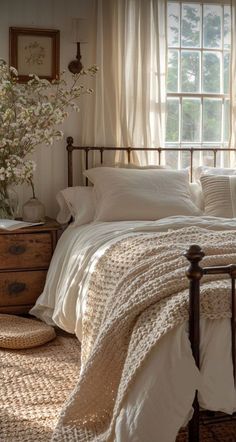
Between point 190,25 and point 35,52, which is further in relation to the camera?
point 190,25

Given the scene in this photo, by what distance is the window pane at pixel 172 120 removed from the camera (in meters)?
4.15

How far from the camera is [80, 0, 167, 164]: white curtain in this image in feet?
12.6

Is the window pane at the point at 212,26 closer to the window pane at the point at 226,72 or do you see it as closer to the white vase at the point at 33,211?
the window pane at the point at 226,72

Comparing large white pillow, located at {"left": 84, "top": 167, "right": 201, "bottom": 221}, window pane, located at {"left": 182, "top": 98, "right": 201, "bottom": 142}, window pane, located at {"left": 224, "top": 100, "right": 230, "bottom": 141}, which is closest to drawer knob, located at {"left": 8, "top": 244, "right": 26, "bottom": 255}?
large white pillow, located at {"left": 84, "top": 167, "right": 201, "bottom": 221}

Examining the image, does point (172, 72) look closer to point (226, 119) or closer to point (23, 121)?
point (226, 119)

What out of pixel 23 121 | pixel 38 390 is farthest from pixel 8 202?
pixel 38 390

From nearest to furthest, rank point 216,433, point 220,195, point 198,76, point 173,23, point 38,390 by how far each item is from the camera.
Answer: point 216,433, point 38,390, point 220,195, point 173,23, point 198,76

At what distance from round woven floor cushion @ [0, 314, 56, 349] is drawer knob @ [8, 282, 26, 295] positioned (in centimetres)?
14

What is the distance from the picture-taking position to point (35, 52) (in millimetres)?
3809

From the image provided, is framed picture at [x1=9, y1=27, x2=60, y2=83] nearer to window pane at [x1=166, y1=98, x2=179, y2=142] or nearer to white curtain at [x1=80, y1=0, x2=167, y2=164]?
white curtain at [x1=80, y1=0, x2=167, y2=164]

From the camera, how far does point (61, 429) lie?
2.04m

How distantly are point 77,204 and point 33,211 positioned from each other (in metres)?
0.27

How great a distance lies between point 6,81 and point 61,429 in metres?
2.11

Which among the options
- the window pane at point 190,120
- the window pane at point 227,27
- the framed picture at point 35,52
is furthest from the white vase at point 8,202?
the window pane at point 227,27
